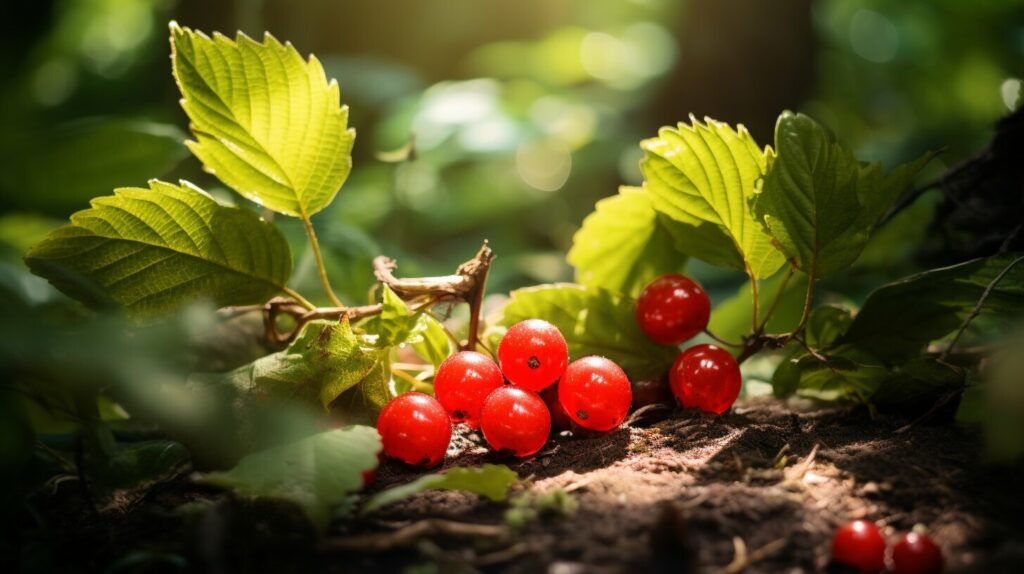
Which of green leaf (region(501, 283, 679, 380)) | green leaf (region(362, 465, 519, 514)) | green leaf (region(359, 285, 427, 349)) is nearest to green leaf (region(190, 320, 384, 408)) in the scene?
green leaf (region(359, 285, 427, 349))

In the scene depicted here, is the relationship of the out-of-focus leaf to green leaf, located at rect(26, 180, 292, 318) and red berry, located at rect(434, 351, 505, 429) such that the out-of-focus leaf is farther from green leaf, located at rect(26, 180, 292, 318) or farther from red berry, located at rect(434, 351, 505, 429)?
red berry, located at rect(434, 351, 505, 429)

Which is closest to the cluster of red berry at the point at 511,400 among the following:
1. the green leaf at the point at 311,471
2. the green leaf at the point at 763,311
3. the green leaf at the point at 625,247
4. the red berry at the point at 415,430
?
the red berry at the point at 415,430

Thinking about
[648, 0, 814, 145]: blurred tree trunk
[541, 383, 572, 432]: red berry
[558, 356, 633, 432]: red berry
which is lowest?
[541, 383, 572, 432]: red berry

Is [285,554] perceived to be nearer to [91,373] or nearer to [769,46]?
[91,373]

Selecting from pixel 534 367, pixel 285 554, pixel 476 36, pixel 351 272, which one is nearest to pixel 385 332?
pixel 534 367

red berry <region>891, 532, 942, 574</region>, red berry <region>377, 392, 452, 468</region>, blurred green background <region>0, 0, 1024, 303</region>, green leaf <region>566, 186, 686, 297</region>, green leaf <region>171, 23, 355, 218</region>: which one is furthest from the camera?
blurred green background <region>0, 0, 1024, 303</region>

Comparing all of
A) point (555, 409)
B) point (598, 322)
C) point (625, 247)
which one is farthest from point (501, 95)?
point (555, 409)

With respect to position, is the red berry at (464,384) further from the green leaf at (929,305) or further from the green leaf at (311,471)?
the green leaf at (929,305)
